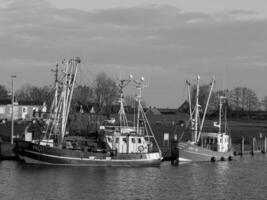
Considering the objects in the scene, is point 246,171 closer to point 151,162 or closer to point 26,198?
point 151,162

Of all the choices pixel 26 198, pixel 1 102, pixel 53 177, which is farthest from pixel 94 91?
pixel 26 198

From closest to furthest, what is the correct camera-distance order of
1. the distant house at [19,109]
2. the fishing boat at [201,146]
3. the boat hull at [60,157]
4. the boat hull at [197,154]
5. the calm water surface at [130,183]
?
the calm water surface at [130,183] < the boat hull at [60,157] < the boat hull at [197,154] < the fishing boat at [201,146] < the distant house at [19,109]

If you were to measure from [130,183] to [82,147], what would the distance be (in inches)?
523

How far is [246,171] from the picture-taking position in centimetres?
7275

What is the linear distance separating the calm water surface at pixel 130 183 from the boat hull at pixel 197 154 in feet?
A: 18.5

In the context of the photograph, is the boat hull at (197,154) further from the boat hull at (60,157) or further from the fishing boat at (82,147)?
the boat hull at (60,157)

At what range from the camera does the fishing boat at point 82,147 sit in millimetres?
67625

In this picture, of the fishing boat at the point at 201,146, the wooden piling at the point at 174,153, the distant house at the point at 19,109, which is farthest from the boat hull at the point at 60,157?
the distant house at the point at 19,109

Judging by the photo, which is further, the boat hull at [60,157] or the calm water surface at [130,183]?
the boat hull at [60,157]

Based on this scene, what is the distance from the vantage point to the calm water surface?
50125 mm

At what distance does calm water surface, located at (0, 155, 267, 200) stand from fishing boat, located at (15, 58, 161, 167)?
4.83ft

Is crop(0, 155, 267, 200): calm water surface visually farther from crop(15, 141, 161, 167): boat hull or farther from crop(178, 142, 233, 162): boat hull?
crop(178, 142, 233, 162): boat hull

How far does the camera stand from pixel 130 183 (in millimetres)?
57406

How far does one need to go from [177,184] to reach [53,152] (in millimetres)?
15470
